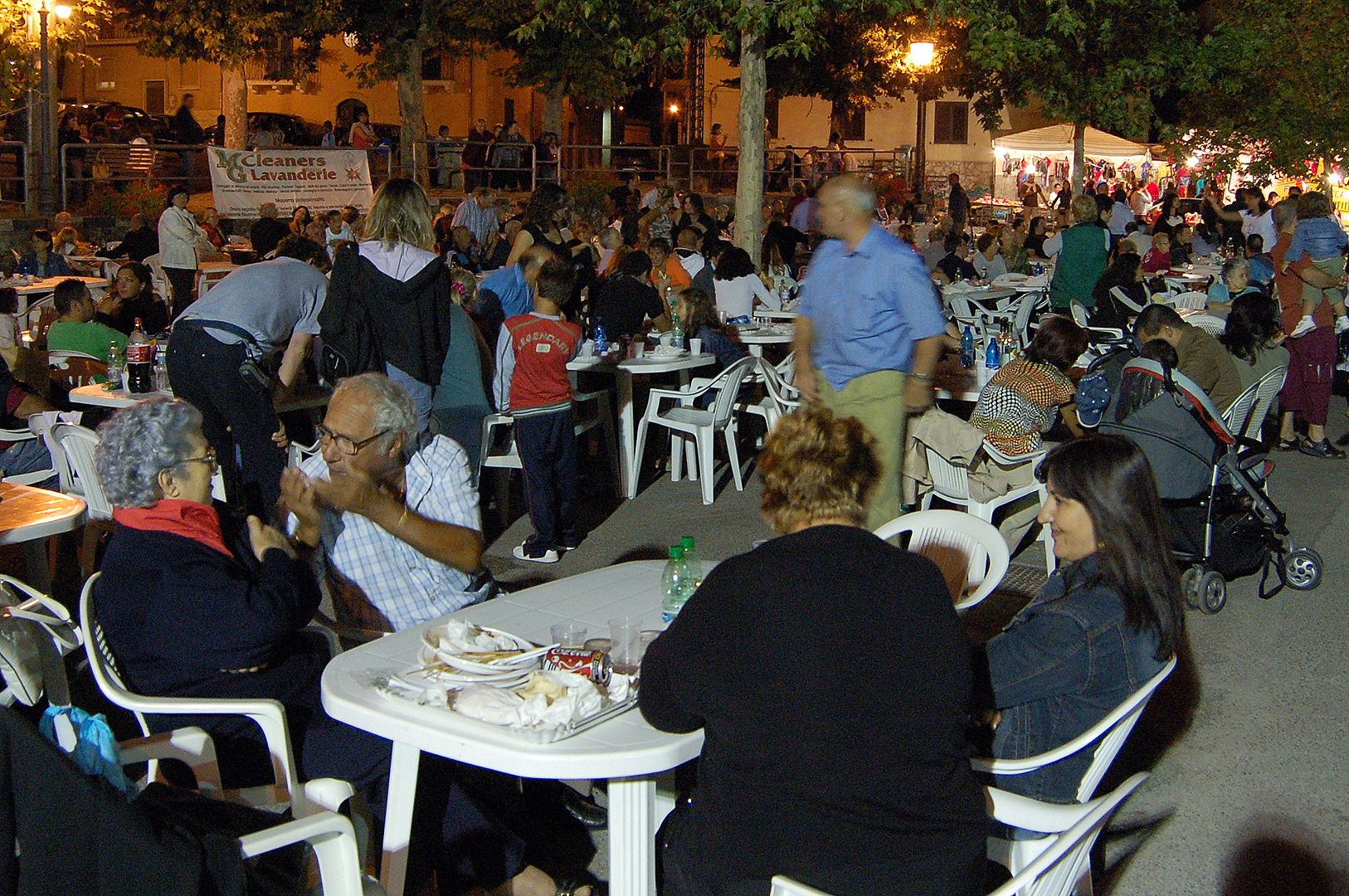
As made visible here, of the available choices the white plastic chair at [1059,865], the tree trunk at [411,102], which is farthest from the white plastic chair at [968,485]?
the tree trunk at [411,102]

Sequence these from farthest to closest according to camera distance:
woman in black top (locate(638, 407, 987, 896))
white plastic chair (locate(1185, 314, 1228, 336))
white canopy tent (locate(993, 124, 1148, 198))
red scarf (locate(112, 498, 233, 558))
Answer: white canopy tent (locate(993, 124, 1148, 198))
white plastic chair (locate(1185, 314, 1228, 336))
red scarf (locate(112, 498, 233, 558))
woman in black top (locate(638, 407, 987, 896))

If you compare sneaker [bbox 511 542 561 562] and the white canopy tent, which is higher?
the white canopy tent

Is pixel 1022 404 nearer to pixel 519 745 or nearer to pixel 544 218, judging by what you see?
pixel 519 745

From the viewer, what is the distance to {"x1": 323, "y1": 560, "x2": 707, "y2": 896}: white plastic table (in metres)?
2.54

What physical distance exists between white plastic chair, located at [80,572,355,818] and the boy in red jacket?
11.1 ft

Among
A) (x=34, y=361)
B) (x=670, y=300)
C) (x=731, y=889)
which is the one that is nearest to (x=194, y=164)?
(x=670, y=300)

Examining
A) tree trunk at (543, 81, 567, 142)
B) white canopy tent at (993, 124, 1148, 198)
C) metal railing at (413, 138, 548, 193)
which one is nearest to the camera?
metal railing at (413, 138, 548, 193)

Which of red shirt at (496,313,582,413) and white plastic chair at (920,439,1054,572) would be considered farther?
red shirt at (496,313,582,413)

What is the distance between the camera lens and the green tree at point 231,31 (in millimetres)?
21016

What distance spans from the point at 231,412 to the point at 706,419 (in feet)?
9.31

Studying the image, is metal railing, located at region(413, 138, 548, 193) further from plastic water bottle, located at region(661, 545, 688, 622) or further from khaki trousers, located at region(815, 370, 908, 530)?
plastic water bottle, located at region(661, 545, 688, 622)

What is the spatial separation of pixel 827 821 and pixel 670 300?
8.17m

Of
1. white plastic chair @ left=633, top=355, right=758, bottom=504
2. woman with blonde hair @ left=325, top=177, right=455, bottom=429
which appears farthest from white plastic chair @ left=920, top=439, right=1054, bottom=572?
woman with blonde hair @ left=325, top=177, right=455, bottom=429

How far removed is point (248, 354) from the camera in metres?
5.97
